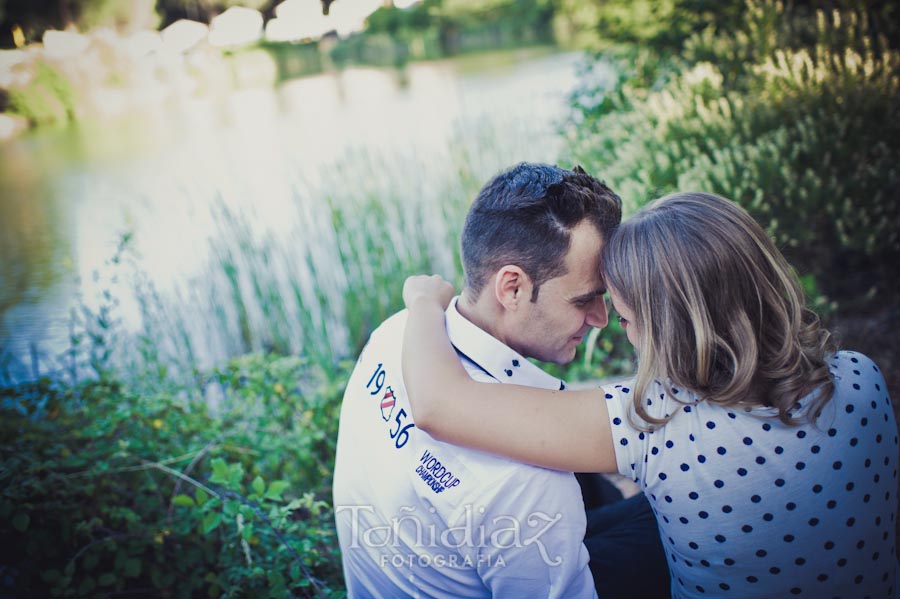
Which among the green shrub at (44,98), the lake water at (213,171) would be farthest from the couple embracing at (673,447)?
the green shrub at (44,98)

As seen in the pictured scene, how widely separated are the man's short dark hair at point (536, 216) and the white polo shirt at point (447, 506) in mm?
193

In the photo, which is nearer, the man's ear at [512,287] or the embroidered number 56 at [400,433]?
the embroidered number 56 at [400,433]

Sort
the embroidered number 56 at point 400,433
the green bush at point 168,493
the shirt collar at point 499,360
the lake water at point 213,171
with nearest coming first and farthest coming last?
the embroidered number 56 at point 400,433 < the shirt collar at point 499,360 < the green bush at point 168,493 < the lake water at point 213,171

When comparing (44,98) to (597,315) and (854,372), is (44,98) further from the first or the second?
(854,372)

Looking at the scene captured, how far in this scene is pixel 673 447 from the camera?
1261mm

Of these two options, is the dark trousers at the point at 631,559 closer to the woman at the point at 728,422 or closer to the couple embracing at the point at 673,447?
the couple embracing at the point at 673,447

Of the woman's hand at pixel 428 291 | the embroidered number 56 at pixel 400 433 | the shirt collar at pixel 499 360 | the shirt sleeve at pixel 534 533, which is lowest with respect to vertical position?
the shirt sleeve at pixel 534 533

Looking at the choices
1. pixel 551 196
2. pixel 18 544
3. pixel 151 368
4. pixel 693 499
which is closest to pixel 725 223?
pixel 551 196

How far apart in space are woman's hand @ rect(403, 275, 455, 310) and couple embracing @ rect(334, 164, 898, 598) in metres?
0.25

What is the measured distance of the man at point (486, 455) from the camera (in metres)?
1.27

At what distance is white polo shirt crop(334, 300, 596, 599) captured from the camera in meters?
1.26

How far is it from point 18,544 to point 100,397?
756mm

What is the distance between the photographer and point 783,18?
4.20 metres

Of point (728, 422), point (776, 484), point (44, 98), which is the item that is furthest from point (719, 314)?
point (44, 98)
